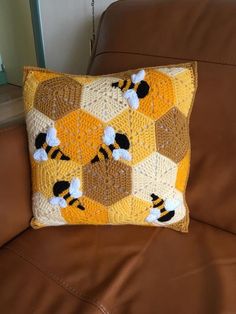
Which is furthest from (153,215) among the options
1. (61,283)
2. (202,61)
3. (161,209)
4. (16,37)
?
(16,37)

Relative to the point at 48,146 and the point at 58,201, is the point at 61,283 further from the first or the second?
the point at 48,146

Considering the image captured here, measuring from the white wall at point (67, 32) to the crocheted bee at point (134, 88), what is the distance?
0.56 meters

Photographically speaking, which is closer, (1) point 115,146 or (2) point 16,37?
(1) point 115,146

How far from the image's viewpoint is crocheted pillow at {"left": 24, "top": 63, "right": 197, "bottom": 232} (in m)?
0.65

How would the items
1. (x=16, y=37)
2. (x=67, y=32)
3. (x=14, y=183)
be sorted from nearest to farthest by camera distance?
(x=14, y=183) → (x=67, y=32) → (x=16, y=37)

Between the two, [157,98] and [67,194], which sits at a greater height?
[157,98]

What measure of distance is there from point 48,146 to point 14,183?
0.47ft

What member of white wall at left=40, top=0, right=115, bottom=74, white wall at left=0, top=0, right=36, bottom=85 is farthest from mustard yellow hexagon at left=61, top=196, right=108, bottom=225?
white wall at left=0, top=0, right=36, bottom=85

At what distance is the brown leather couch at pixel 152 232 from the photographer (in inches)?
23.9

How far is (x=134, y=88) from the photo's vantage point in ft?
2.14

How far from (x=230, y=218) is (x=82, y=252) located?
14.5 inches

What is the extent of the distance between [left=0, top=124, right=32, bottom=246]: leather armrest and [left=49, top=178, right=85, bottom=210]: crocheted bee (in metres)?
A: 0.10

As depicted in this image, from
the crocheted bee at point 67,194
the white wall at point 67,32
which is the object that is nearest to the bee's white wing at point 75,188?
the crocheted bee at point 67,194

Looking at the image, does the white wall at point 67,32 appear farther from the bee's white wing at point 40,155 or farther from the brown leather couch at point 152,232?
the bee's white wing at point 40,155
